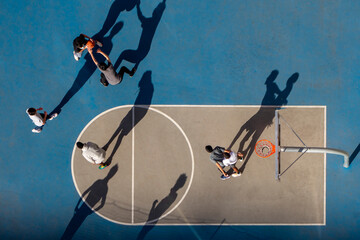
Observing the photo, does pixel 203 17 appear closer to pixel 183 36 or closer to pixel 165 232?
pixel 183 36

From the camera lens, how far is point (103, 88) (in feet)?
28.4

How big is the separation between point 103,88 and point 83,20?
2.42 m

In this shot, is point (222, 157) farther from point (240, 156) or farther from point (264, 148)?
point (264, 148)

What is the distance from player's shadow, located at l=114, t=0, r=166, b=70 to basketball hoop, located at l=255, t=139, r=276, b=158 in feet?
16.1

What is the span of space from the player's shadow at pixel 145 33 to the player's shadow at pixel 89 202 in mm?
3745

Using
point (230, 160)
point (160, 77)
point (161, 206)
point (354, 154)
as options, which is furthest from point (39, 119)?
point (354, 154)

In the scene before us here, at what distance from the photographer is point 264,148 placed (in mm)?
8570

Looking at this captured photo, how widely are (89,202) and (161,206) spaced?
2462 mm

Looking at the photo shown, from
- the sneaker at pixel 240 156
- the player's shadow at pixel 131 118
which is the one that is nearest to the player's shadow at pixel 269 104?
the sneaker at pixel 240 156

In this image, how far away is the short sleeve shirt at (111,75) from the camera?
24.5 feet

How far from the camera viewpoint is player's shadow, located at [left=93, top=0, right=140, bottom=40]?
28.4 feet

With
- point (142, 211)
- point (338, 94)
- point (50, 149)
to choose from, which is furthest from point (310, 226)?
point (50, 149)

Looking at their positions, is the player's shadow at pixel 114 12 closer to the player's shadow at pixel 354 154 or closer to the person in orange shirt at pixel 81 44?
the person in orange shirt at pixel 81 44

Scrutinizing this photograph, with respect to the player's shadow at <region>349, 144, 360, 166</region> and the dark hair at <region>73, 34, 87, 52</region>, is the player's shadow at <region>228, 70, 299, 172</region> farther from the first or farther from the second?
the dark hair at <region>73, 34, 87, 52</region>
